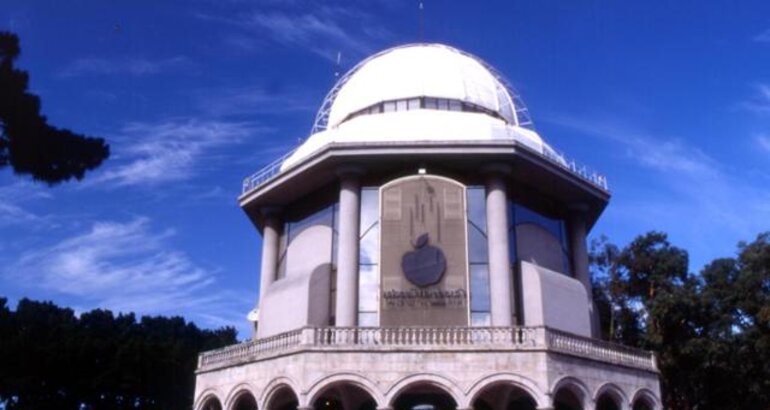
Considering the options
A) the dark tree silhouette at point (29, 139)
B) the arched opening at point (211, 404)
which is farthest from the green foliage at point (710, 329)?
the dark tree silhouette at point (29, 139)

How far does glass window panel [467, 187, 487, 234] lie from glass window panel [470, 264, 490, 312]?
1.59 meters

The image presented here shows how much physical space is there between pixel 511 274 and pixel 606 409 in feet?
21.2

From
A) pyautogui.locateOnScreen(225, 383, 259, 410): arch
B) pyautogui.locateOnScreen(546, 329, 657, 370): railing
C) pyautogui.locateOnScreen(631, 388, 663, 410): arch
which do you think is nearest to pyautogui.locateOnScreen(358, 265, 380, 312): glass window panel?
pyautogui.locateOnScreen(225, 383, 259, 410): arch

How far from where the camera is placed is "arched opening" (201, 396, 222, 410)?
27734mm

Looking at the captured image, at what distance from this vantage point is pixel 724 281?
3850cm

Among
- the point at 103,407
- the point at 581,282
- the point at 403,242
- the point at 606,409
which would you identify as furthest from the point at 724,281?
the point at 103,407

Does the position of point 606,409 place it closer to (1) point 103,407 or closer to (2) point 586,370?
(2) point 586,370

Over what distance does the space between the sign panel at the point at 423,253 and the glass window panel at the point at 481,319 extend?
1.35ft

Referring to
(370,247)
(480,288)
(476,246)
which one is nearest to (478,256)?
(476,246)

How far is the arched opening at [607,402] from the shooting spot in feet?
83.8

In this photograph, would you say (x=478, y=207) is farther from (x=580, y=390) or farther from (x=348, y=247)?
(x=580, y=390)

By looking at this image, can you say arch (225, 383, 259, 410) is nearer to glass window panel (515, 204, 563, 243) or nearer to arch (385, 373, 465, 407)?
arch (385, 373, 465, 407)

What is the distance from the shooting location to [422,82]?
33.9 metres

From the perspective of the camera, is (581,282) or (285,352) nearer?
(285,352)
